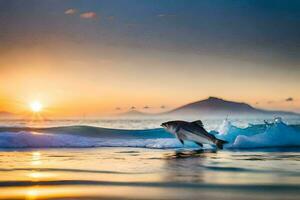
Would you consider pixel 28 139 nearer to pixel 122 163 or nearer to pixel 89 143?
pixel 89 143

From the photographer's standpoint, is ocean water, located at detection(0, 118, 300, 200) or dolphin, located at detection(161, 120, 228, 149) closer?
ocean water, located at detection(0, 118, 300, 200)

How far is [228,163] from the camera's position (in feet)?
57.1

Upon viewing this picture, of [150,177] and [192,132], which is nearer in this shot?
[150,177]

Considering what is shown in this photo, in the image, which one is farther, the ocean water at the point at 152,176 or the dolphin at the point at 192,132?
the dolphin at the point at 192,132

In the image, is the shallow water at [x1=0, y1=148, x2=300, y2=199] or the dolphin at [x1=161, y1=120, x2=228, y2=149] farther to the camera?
the dolphin at [x1=161, y1=120, x2=228, y2=149]

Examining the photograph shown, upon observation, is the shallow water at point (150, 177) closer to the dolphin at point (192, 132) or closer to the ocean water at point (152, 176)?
the ocean water at point (152, 176)

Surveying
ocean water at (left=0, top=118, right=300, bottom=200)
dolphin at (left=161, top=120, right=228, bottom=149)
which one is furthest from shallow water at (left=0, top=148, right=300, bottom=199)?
dolphin at (left=161, top=120, right=228, bottom=149)

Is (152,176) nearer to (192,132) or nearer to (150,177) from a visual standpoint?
(150,177)

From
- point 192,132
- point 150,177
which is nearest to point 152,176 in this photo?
point 150,177

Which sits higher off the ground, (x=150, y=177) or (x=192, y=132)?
(x=192, y=132)

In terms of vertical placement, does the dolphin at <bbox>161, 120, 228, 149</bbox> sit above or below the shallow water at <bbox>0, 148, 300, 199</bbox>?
above

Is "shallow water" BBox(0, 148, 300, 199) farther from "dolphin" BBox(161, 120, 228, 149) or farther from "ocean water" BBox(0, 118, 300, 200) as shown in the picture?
"dolphin" BBox(161, 120, 228, 149)

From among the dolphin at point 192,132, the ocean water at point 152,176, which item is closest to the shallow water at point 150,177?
the ocean water at point 152,176

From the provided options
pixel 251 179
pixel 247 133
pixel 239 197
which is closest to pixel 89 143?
pixel 247 133
